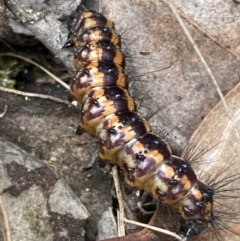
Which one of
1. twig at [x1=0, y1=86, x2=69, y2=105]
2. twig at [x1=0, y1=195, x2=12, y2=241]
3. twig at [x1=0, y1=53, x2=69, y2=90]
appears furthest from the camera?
twig at [x1=0, y1=53, x2=69, y2=90]

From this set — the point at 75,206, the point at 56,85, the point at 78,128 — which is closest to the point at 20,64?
the point at 56,85

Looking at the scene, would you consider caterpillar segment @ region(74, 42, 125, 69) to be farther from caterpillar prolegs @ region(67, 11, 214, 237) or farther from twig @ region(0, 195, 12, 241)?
twig @ region(0, 195, 12, 241)

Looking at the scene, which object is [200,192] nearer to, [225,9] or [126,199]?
[126,199]

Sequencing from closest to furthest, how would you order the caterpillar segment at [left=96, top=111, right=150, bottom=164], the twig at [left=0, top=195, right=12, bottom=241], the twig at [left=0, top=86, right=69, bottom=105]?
the twig at [left=0, top=195, right=12, bottom=241]
the caterpillar segment at [left=96, top=111, right=150, bottom=164]
the twig at [left=0, top=86, right=69, bottom=105]

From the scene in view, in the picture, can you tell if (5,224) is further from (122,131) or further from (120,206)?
(122,131)

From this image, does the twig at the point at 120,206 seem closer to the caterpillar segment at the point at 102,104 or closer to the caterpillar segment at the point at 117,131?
the caterpillar segment at the point at 117,131

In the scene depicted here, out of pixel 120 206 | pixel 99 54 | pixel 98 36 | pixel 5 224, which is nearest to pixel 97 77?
pixel 99 54

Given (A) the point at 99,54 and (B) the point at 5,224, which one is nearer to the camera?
(B) the point at 5,224

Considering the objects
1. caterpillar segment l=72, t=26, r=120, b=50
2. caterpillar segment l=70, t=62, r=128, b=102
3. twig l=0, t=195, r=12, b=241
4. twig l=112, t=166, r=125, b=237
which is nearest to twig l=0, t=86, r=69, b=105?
caterpillar segment l=70, t=62, r=128, b=102
